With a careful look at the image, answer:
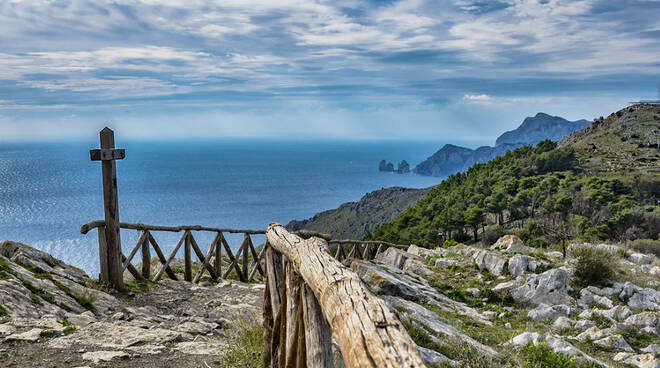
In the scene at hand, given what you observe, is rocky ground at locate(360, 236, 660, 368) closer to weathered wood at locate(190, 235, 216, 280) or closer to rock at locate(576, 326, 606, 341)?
rock at locate(576, 326, 606, 341)

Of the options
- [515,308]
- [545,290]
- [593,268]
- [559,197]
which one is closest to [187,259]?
[515,308]

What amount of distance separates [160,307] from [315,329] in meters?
5.91

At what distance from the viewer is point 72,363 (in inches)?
188

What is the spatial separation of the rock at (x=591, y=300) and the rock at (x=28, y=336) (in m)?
9.44

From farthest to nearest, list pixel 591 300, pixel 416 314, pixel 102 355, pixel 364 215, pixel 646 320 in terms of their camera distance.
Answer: pixel 364 215
pixel 591 300
pixel 646 320
pixel 416 314
pixel 102 355

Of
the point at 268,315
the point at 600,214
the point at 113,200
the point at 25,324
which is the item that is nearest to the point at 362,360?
the point at 268,315

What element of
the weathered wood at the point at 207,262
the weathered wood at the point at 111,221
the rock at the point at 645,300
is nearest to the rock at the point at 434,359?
the weathered wood at the point at 111,221

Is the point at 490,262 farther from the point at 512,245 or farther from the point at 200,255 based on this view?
the point at 200,255

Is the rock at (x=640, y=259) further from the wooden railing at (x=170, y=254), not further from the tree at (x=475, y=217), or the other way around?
the tree at (x=475, y=217)

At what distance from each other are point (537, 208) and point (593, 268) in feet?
108

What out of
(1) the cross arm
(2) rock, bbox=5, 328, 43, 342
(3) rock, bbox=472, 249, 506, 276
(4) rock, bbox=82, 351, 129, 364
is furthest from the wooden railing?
(3) rock, bbox=472, 249, 506, 276

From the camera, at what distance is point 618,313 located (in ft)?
27.9

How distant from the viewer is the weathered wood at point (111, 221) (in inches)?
323

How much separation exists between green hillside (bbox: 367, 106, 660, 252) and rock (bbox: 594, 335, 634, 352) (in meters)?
15.0
